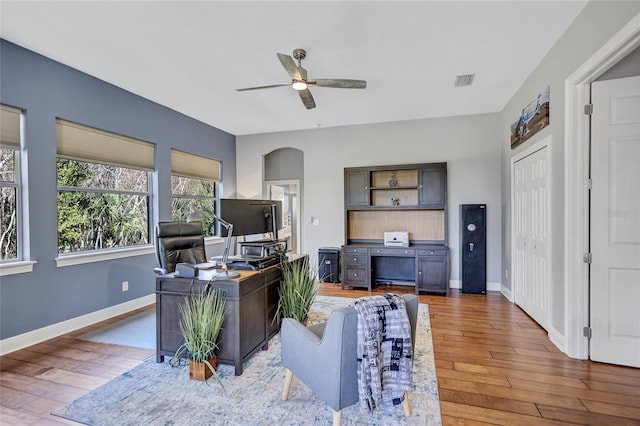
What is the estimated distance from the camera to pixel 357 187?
5465 millimetres

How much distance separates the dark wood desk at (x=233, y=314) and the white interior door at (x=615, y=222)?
291 cm

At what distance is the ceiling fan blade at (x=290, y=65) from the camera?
8.68ft

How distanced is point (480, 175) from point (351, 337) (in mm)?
4536

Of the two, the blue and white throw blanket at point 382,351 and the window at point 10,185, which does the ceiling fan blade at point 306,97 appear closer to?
the blue and white throw blanket at point 382,351

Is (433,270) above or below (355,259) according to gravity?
below

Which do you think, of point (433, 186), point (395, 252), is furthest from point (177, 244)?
point (433, 186)

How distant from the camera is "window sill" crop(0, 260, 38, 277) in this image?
2867mm

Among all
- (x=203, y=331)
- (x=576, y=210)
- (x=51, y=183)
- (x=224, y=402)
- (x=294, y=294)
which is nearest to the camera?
(x=224, y=402)

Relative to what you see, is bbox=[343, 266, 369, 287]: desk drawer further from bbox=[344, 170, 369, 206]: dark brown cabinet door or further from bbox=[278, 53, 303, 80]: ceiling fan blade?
bbox=[278, 53, 303, 80]: ceiling fan blade

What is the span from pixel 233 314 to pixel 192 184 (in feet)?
12.2

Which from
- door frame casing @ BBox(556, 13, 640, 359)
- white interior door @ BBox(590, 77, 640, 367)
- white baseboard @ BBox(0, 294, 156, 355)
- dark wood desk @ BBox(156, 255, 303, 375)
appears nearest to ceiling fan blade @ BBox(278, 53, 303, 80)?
dark wood desk @ BBox(156, 255, 303, 375)

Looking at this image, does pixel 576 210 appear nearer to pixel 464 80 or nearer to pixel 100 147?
pixel 464 80

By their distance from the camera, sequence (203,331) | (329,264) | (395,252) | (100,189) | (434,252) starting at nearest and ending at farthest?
1. (203,331)
2. (100,189)
3. (434,252)
4. (395,252)
5. (329,264)

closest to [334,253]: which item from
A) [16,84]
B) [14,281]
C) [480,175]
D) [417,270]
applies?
[417,270]
